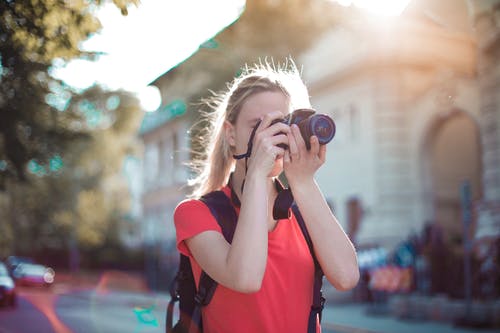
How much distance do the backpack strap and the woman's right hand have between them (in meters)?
0.22

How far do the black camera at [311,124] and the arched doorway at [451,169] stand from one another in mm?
20022

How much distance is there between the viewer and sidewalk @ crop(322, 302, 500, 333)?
12219 millimetres

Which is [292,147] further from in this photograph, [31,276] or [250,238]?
[31,276]

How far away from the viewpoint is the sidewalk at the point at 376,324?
40.1ft

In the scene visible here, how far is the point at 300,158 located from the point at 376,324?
39.5 ft

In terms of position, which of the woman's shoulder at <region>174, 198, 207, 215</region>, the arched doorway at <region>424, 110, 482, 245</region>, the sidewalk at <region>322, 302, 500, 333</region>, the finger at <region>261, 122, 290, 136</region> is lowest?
the sidewalk at <region>322, 302, 500, 333</region>

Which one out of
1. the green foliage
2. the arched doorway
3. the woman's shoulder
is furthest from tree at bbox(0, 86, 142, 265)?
the woman's shoulder

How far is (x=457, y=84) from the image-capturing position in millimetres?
18234

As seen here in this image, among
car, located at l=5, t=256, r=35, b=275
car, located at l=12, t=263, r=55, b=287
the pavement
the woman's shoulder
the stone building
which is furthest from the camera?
car, located at l=5, t=256, r=35, b=275

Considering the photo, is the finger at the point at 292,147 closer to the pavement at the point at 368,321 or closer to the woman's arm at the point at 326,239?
the woman's arm at the point at 326,239

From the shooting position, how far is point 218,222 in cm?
233

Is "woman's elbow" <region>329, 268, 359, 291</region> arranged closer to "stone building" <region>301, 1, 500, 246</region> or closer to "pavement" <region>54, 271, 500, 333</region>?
"pavement" <region>54, 271, 500, 333</region>

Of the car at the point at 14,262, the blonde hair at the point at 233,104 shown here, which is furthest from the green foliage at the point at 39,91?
the car at the point at 14,262

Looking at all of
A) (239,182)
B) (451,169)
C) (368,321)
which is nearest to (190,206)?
(239,182)
